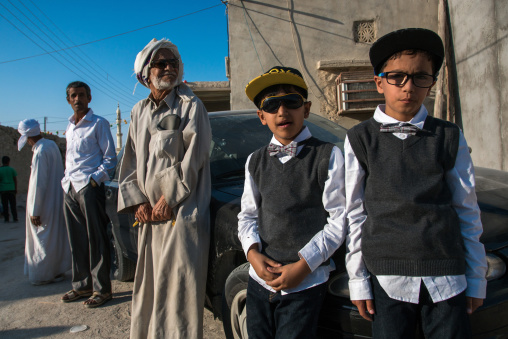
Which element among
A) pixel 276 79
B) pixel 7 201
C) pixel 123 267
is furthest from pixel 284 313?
pixel 7 201

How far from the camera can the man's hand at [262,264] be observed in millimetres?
1590

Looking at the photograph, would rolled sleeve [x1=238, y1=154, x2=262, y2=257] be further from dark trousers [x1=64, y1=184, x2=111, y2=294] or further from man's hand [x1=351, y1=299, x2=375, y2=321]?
dark trousers [x1=64, y1=184, x2=111, y2=294]

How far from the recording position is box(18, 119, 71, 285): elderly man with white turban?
14.0 feet

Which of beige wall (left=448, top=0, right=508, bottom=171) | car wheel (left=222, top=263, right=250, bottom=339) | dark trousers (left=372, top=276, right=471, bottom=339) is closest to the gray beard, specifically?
car wheel (left=222, top=263, right=250, bottom=339)

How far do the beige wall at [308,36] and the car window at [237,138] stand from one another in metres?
6.04

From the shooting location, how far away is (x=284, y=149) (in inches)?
66.5

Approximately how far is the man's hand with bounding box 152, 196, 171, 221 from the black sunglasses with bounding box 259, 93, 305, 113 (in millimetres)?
992

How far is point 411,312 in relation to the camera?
4.46 feet

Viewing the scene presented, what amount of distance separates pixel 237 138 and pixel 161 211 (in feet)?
2.98

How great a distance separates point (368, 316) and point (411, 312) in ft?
0.52

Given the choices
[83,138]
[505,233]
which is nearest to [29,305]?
[83,138]

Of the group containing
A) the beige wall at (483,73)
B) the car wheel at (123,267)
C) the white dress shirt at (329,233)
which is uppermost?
the beige wall at (483,73)

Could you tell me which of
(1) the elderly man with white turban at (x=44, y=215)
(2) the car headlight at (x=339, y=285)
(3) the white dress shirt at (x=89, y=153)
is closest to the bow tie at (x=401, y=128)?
(2) the car headlight at (x=339, y=285)

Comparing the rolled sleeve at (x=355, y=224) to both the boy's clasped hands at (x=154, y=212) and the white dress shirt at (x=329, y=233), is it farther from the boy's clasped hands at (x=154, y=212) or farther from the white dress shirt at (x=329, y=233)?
the boy's clasped hands at (x=154, y=212)
